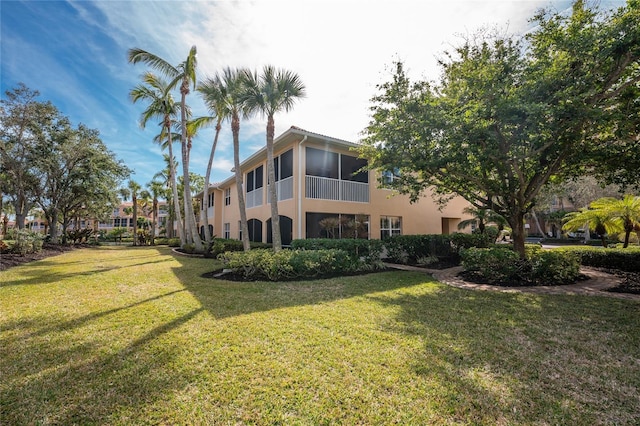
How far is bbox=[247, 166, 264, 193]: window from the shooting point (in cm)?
1789

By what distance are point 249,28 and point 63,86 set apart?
311 inches

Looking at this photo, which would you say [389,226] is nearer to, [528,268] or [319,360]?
[528,268]

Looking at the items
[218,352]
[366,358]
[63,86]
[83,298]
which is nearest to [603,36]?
[366,358]

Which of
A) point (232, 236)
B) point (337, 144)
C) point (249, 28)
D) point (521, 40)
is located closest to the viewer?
point (521, 40)

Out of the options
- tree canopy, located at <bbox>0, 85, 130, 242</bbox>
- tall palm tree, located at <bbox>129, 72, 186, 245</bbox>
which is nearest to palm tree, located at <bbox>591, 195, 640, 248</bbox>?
tall palm tree, located at <bbox>129, 72, 186, 245</bbox>

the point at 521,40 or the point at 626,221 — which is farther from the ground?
the point at 521,40

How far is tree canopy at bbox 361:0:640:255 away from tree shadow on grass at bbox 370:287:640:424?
4.26 metres

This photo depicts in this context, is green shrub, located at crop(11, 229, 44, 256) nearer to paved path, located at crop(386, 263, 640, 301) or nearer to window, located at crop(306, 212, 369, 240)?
window, located at crop(306, 212, 369, 240)

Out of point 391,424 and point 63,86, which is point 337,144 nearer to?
point 63,86

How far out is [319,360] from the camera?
3.47 m

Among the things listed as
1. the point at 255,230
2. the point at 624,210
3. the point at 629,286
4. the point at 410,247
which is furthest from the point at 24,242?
the point at 624,210

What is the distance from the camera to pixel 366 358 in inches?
138

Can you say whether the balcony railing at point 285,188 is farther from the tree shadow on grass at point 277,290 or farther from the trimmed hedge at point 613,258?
the trimmed hedge at point 613,258

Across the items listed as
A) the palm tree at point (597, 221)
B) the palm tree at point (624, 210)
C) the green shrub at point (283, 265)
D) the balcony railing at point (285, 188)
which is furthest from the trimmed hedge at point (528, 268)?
the balcony railing at point (285, 188)
